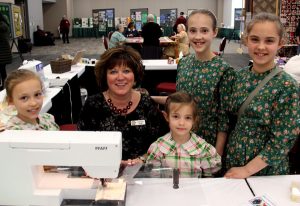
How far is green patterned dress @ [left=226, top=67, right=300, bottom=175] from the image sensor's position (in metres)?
1.43

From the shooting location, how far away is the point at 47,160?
1144 mm

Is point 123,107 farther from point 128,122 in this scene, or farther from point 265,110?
point 265,110

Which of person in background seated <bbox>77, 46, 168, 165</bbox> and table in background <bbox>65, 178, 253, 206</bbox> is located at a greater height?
person in background seated <bbox>77, 46, 168, 165</bbox>

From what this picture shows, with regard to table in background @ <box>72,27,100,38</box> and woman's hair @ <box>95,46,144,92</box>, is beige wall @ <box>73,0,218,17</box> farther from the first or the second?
woman's hair @ <box>95,46,144,92</box>

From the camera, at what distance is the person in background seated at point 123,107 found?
1723 mm

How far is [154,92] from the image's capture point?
5.18 m

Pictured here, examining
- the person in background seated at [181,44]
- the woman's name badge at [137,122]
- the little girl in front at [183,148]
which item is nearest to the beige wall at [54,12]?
the person in background seated at [181,44]

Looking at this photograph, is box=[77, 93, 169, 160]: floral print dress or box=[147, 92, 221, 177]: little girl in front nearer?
box=[147, 92, 221, 177]: little girl in front

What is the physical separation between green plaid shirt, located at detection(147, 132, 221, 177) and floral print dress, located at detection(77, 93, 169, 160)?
172mm

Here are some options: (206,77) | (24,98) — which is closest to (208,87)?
(206,77)

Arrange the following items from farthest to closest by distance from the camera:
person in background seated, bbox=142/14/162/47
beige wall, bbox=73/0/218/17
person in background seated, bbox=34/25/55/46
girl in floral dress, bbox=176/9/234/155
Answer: beige wall, bbox=73/0/218/17, person in background seated, bbox=34/25/55/46, person in background seated, bbox=142/14/162/47, girl in floral dress, bbox=176/9/234/155

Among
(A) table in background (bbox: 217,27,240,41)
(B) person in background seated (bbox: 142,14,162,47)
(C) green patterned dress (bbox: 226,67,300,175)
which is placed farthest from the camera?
(A) table in background (bbox: 217,27,240,41)

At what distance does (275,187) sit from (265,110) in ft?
1.13

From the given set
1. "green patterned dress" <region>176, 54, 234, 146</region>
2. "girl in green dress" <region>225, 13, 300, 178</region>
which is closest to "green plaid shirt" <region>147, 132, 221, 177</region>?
"girl in green dress" <region>225, 13, 300, 178</region>
